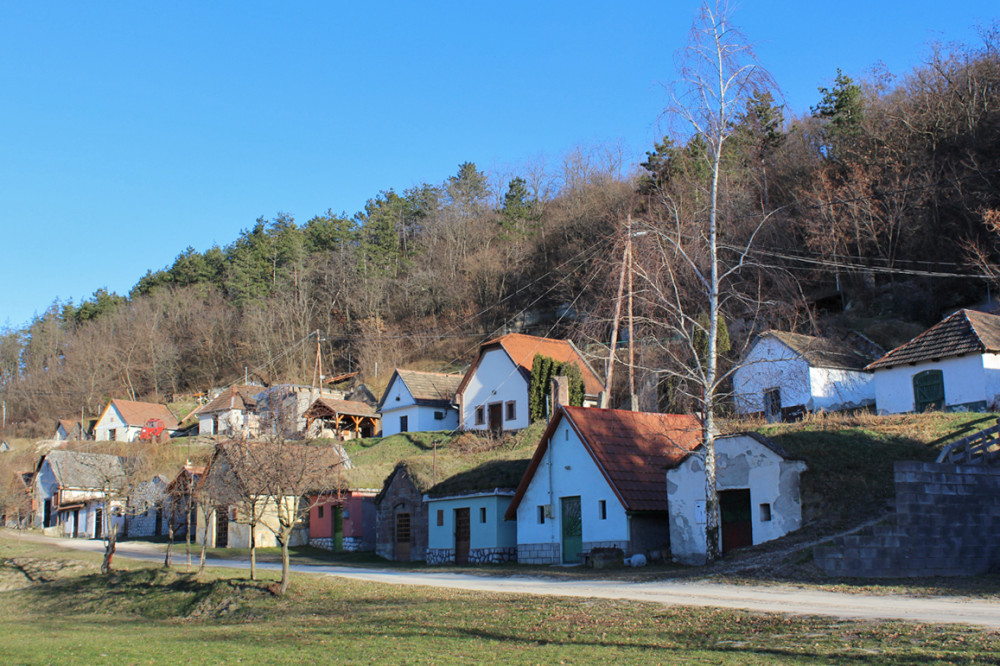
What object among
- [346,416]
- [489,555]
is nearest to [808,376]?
[489,555]

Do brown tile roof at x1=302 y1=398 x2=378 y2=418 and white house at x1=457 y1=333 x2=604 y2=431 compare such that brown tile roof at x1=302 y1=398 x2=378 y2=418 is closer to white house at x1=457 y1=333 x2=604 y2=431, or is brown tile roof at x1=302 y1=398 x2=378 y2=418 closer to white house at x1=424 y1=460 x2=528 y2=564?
white house at x1=457 y1=333 x2=604 y2=431

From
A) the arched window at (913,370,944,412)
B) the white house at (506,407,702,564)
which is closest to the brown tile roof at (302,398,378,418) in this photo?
the white house at (506,407,702,564)

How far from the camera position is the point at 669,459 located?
2719 centimetres

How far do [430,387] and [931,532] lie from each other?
42.1 metres

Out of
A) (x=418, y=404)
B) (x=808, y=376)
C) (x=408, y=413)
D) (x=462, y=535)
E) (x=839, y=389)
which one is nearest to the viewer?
(x=462, y=535)

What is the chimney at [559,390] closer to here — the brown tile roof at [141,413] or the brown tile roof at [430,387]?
the brown tile roof at [430,387]

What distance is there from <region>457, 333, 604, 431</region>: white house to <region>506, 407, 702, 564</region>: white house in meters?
19.5

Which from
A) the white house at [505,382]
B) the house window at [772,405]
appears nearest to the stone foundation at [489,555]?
the house window at [772,405]

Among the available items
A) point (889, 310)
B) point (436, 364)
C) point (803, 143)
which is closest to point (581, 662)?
point (889, 310)

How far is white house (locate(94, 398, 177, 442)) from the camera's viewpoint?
254 feet

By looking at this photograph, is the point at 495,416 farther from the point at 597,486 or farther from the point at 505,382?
the point at 597,486

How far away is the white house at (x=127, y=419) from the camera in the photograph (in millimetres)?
77312

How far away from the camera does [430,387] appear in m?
57.5

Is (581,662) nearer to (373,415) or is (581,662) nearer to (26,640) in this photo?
(26,640)
